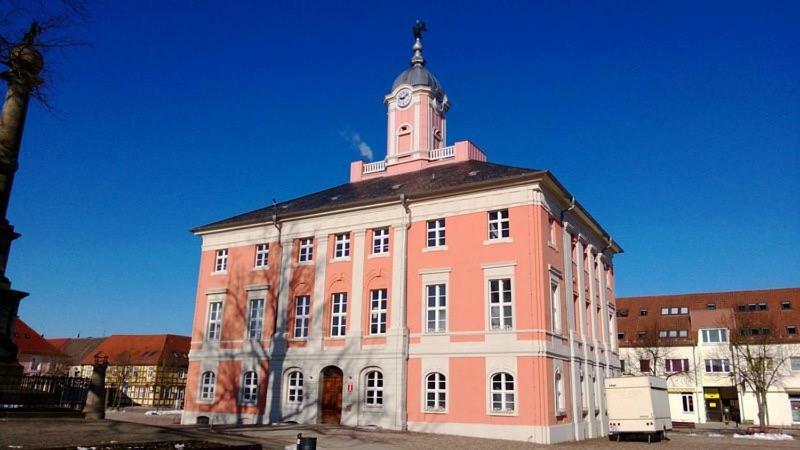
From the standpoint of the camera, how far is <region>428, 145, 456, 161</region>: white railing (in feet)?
114

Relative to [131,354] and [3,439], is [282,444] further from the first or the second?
[131,354]

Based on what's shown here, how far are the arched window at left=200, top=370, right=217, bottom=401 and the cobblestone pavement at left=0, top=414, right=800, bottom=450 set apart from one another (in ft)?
29.6

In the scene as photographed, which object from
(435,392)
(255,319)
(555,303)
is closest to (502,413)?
(435,392)

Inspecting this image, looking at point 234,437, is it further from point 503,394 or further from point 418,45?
point 418,45

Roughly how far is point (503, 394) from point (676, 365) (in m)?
35.5

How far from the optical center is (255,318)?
3183 cm

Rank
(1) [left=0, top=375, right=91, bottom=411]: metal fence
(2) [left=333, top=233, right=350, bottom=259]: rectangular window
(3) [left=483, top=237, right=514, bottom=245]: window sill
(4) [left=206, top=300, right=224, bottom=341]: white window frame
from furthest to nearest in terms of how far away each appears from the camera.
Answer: (4) [left=206, top=300, right=224, bottom=341]: white window frame
(2) [left=333, top=233, right=350, bottom=259]: rectangular window
(3) [left=483, top=237, right=514, bottom=245]: window sill
(1) [left=0, top=375, right=91, bottom=411]: metal fence

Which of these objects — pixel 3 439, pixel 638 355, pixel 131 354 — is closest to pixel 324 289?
pixel 3 439

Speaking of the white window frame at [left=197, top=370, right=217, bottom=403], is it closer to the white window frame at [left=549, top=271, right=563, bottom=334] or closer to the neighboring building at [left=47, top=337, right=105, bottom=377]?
the white window frame at [left=549, top=271, right=563, bottom=334]

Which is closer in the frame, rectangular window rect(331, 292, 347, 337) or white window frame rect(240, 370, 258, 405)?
rectangular window rect(331, 292, 347, 337)

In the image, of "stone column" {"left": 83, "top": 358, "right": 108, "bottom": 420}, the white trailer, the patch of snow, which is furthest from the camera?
the patch of snow

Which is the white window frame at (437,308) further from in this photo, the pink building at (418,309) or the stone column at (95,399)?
the stone column at (95,399)

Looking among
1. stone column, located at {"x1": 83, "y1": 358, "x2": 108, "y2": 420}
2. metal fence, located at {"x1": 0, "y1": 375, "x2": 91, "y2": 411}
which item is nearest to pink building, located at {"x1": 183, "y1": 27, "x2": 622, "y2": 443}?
stone column, located at {"x1": 83, "y1": 358, "x2": 108, "y2": 420}

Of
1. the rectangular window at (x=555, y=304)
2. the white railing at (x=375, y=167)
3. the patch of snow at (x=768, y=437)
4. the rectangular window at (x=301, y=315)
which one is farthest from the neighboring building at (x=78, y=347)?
the patch of snow at (x=768, y=437)
